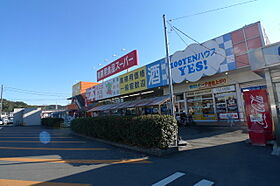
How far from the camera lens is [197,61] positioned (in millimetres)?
12656

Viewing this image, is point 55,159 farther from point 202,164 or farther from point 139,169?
point 202,164

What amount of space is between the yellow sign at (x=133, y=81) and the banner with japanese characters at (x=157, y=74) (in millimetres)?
743

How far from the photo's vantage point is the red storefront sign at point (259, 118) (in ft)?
21.1

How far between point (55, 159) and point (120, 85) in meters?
14.8

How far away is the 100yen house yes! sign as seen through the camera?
11.6 metres

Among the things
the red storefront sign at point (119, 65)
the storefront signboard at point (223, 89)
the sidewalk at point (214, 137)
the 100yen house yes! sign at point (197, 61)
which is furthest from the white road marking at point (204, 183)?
the red storefront sign at point (119, 65)

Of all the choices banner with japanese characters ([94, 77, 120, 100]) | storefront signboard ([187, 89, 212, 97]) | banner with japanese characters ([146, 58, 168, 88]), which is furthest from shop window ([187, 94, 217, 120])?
banner with japanese characters ([94, 77, 120, 100])

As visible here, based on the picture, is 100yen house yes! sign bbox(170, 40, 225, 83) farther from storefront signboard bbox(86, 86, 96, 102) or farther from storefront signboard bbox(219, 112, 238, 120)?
storefront signboard bbox(86, 86, 96, 102)

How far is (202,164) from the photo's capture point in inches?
189

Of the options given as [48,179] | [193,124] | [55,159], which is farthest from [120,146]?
[193,124]

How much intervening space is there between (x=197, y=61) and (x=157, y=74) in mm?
4217

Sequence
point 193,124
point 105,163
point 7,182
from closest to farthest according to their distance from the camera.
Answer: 1. point 7,182
2. point 105,163
3. point 193,124

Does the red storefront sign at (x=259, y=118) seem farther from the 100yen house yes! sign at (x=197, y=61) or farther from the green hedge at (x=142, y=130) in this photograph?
the 100yen house yes! sign at (x=197, y=61)

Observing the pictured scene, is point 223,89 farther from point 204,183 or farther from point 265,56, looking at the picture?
point 204,183
